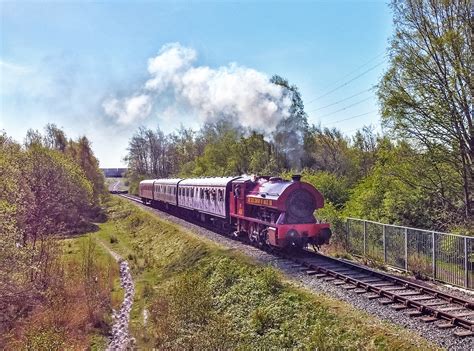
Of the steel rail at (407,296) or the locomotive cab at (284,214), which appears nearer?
the steel rail at (407,296)

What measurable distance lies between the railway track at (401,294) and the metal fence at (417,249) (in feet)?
6.16

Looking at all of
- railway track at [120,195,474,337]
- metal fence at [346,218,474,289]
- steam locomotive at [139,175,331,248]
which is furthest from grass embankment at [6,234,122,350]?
metal fence at [346,218,474,289]

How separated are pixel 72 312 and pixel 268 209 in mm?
9531

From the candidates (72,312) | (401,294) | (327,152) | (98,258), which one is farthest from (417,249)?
(327,152)

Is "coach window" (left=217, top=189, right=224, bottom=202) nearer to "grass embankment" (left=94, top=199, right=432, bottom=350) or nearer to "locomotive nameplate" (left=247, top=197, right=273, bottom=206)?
"grass embankment" (left=94, top=199, right=432, bottom=350)

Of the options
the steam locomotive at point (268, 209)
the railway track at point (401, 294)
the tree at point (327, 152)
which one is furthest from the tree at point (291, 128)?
the railway track at point (401, 294)

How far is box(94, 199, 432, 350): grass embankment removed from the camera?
10.6 metres

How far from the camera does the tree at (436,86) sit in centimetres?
1792

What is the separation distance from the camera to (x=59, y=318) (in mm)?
17469

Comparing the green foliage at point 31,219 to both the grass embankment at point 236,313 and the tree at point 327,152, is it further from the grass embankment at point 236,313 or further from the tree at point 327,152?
the tree at point 327,152

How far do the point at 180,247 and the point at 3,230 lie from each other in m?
12.4

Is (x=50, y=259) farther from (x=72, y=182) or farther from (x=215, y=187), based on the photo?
(x=72, y=182)

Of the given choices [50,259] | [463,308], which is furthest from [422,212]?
[50,259]

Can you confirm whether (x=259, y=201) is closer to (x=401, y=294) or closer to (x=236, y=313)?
(x=236, y=313)
